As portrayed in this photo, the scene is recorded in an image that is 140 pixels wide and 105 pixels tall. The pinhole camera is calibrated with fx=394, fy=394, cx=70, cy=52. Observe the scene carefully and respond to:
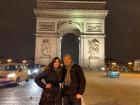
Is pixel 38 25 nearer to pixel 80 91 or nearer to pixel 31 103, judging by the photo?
pixel 31 103

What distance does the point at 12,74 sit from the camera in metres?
20.9

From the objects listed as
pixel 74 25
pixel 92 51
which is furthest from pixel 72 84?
pixel 74 25

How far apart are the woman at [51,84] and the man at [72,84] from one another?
13 centimetres

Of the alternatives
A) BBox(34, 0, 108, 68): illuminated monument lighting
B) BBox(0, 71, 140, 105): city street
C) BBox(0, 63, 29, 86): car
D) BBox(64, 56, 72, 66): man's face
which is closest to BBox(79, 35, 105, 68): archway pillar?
BBox(34, 0, 108, 68): illuminated monument lighting

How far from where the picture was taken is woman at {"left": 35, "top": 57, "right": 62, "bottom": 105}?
6.99 m

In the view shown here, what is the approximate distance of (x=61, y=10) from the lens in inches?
2285

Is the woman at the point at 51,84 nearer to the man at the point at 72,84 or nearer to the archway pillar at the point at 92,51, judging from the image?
the man at the point at 72,84

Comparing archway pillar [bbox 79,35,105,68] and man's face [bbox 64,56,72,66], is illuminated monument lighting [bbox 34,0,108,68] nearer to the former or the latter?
archway pillar [bbox 79,35,105,68]

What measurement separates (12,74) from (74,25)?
3839cm

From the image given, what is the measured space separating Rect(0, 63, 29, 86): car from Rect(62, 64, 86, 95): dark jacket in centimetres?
1353

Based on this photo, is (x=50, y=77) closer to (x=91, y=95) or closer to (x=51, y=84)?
(x=51, y=84)

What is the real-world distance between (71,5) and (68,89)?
172 feet

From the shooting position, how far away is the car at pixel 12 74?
20.4 meters

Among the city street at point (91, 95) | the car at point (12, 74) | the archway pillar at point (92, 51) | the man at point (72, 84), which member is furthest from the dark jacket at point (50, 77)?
the archway pillar at point (92, 51)
